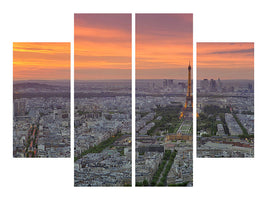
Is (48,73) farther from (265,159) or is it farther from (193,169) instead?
(265,159)

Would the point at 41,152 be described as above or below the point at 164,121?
below

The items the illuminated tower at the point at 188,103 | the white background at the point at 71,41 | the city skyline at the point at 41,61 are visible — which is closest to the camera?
the white background at the point at 71,41

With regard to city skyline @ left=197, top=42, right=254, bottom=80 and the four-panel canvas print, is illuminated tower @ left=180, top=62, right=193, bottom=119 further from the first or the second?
city skyline @ left=197, top=42, right=254, bottom=80

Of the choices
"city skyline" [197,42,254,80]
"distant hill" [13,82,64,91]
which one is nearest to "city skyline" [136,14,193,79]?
"city skyline" [197,42,254,80]

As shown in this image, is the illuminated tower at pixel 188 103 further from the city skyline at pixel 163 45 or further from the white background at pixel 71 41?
the white background at pixel 71 41

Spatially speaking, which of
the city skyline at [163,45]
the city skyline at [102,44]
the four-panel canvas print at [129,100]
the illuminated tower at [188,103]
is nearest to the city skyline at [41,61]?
the four-panel canvas print at [129,100]

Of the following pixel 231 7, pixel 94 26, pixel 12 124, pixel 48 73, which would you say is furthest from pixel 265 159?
pixel 12 124
